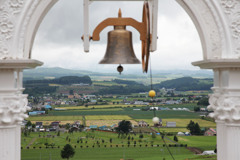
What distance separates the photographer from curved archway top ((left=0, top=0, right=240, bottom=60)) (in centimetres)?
529

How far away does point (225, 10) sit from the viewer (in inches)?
215

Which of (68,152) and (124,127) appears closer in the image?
(68,152)

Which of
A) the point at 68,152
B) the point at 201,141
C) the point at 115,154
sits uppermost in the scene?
the point at 201,141

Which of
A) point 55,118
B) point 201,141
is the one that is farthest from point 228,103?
point 55,118

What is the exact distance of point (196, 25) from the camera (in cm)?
Result: 559

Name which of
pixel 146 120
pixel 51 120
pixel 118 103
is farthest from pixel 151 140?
pixel 51 120

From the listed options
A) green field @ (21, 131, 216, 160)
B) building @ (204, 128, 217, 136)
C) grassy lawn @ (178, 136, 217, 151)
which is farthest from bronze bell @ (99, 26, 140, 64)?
building @ (204, 128, 217, 136)

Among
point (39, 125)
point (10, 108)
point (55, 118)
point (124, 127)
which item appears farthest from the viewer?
point (39, 125)

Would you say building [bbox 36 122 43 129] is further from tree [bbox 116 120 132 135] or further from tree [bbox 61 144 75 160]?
tree [bbox 116 120 132 135]

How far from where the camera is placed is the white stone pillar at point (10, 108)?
5.23 meters

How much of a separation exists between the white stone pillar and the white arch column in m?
2.92

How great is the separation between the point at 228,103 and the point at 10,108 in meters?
3.38

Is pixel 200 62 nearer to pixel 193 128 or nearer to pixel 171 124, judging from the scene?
pixel 193 128

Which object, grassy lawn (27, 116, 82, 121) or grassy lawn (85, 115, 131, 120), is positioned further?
grassy lawn (85, 115, 131, 120)
